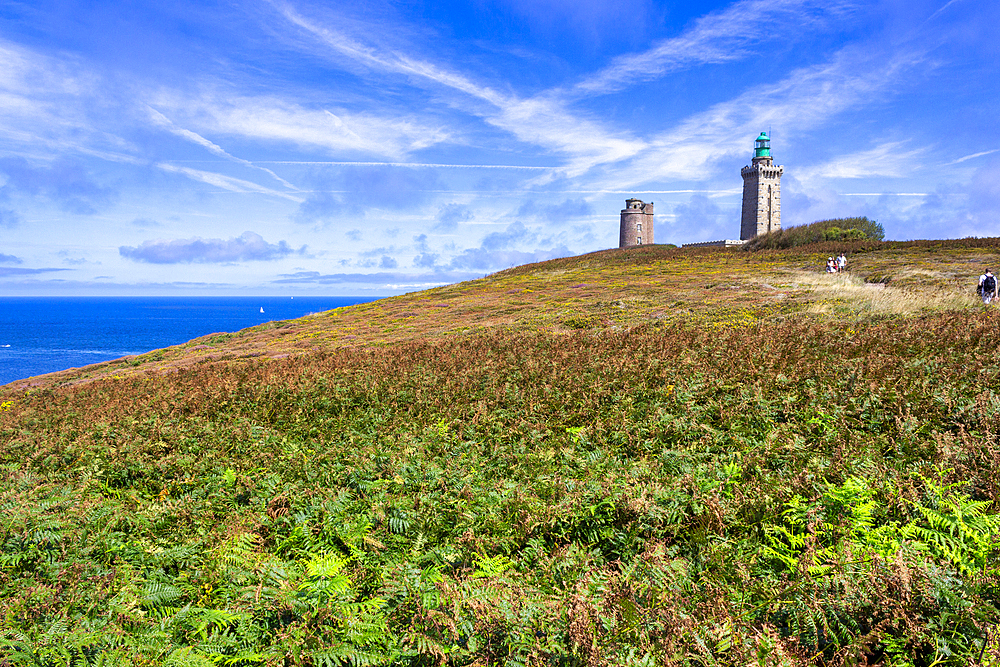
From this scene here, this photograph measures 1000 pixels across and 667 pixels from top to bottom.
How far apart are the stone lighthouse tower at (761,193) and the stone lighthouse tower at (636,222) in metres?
19.1

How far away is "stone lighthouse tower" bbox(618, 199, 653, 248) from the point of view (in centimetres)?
11181

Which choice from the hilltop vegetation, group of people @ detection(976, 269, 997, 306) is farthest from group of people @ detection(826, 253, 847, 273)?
the hilltop vegetation

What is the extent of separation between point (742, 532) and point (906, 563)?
1.43 metres

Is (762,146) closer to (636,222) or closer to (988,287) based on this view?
(636,222)

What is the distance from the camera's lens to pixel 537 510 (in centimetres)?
544

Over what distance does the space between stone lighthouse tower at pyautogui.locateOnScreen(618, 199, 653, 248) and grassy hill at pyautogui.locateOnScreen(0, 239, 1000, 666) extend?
104037 mm

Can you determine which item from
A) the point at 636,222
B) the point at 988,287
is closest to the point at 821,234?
the point at 988,287

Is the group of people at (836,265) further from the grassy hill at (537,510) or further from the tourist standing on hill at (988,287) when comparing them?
the grassy hill at (537,510)

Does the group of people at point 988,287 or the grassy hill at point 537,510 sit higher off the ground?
the group of people at point 988,287

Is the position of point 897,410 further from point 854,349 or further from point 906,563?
point 906,563

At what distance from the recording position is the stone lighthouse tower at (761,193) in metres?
99.4

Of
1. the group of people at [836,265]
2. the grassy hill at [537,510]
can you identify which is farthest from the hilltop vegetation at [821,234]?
the grassy hill at [537,510]

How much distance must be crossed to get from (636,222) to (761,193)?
24.5 metres

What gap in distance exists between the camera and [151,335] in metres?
136
